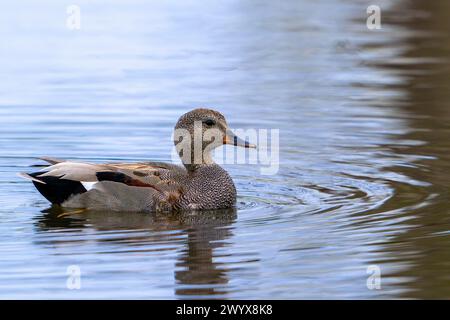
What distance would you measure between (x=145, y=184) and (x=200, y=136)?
840 millimetres

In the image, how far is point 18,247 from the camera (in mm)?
10023

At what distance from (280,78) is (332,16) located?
16.4 ft

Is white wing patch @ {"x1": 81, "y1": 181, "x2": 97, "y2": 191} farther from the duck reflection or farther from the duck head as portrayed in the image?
the duck head

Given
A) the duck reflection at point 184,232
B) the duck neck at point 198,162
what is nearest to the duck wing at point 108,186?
the duck reflection at point 184,232

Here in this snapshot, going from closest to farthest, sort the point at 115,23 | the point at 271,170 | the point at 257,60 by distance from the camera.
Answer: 1. the point at 271,170
2. the point at 257,60
3. the point at 115,23

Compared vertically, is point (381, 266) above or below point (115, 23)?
below

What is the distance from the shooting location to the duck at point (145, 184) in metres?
11.7

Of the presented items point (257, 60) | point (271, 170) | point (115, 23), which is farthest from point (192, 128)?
point (115, 23)

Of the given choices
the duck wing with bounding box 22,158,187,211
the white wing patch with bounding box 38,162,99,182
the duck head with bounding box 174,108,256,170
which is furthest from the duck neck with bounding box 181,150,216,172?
the white wing patch with bounding box 38,162,99,182

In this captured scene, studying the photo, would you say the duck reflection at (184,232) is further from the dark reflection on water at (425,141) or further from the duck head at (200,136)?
the dark reflection on water at (425,141)

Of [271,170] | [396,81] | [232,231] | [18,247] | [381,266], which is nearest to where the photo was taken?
[381,266]

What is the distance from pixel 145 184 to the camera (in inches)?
461
